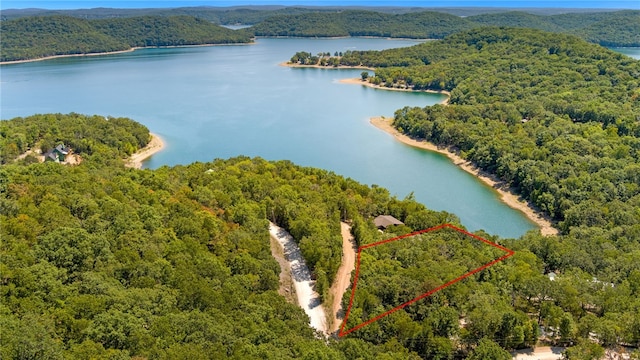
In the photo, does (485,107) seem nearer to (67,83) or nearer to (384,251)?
(384,251)

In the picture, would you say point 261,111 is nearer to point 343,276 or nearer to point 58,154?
point 58,154

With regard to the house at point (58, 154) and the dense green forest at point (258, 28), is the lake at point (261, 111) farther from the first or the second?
the dense green forest at point (258, 28)

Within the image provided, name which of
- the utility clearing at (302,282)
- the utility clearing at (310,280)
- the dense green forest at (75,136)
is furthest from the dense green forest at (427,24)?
the utility clearing at (302,282)

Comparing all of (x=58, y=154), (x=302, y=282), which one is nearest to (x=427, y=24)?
(x=58, y=154)

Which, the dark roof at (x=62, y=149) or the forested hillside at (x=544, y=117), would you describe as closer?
the forested hillside at (x=544, y=117)

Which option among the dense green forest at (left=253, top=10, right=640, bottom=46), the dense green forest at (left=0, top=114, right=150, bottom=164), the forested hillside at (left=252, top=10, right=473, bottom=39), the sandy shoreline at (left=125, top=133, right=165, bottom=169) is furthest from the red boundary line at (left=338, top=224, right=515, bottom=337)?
the forested hillside at (left=252, top=10, right=473, bottom=39)

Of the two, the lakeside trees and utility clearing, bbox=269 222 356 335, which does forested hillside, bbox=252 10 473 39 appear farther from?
utility clearing, bbox=269 222 356 335

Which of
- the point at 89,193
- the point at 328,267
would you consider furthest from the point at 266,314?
the point at 89,193
